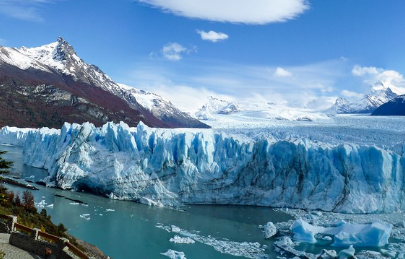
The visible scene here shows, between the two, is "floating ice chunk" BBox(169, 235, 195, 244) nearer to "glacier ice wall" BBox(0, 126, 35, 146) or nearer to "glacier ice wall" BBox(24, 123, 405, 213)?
"glacier ice wall" BBox(24, 123, 405, 213)

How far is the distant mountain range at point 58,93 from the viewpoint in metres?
58.1

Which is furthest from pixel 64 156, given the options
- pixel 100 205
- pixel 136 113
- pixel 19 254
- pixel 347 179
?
pixel 136 113

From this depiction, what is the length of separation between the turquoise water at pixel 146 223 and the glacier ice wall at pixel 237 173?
0.80m

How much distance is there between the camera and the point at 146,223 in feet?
49.0

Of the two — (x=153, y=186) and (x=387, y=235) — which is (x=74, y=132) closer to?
(x=153, y=186)

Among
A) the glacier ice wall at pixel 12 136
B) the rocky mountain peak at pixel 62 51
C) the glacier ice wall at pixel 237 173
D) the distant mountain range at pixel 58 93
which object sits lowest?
the glacier ice wall at pixel 12 136

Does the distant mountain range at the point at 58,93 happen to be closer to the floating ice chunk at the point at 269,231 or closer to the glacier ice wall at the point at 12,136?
the glacier ice wall at the point at 12,136

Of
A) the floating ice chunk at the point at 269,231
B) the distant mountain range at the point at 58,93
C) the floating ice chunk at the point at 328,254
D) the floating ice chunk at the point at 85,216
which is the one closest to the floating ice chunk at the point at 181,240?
the floating ice chunk at the point at 269,231

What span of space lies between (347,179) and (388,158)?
73.3 inches

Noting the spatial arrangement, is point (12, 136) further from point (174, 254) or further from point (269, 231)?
point (174, 254)

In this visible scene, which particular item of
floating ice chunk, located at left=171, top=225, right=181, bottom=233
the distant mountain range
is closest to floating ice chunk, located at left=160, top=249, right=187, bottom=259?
floating ice chunk, located at left=171, top=225, right=181, bottom=233

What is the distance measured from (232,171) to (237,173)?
24cm

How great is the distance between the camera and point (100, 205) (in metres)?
17.2

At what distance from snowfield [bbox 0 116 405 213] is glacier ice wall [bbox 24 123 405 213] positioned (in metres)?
0.04
